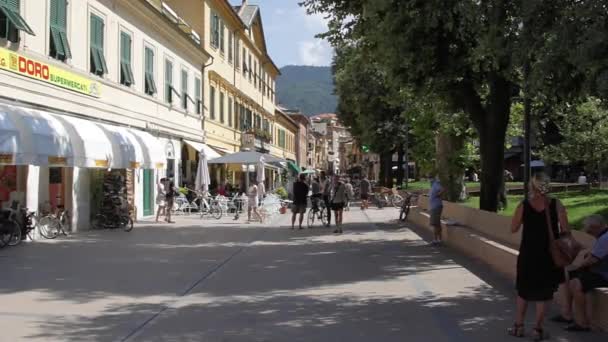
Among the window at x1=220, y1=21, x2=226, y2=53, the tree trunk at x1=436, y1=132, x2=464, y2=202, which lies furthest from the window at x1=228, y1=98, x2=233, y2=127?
the tree trunk at x1=436, y1=132, x2=464, y2=202

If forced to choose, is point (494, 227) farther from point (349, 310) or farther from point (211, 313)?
point (211, 313)

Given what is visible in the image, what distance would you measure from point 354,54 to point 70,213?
9.17 m

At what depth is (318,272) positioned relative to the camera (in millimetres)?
11750

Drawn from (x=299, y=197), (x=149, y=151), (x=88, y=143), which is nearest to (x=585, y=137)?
(x=299, y=197)

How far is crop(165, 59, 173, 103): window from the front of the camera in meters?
28.3

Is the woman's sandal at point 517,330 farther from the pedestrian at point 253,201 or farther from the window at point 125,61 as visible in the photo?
the window at point 125,61

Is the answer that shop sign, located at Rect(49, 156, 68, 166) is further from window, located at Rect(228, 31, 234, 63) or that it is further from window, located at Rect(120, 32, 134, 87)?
window, located at Rect(228, 31, 234, 63)

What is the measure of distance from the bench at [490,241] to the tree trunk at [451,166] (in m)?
8.49

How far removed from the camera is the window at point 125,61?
22819 millimetres

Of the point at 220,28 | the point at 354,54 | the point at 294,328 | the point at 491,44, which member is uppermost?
the point at 220,28

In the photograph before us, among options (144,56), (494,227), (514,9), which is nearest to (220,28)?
(144,56)

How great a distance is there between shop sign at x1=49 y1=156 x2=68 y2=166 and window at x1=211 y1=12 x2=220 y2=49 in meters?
21.6


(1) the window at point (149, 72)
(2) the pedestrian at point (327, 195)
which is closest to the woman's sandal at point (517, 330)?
(2) the pedestrian at point (327, 195)

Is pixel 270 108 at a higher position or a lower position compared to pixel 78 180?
higher
